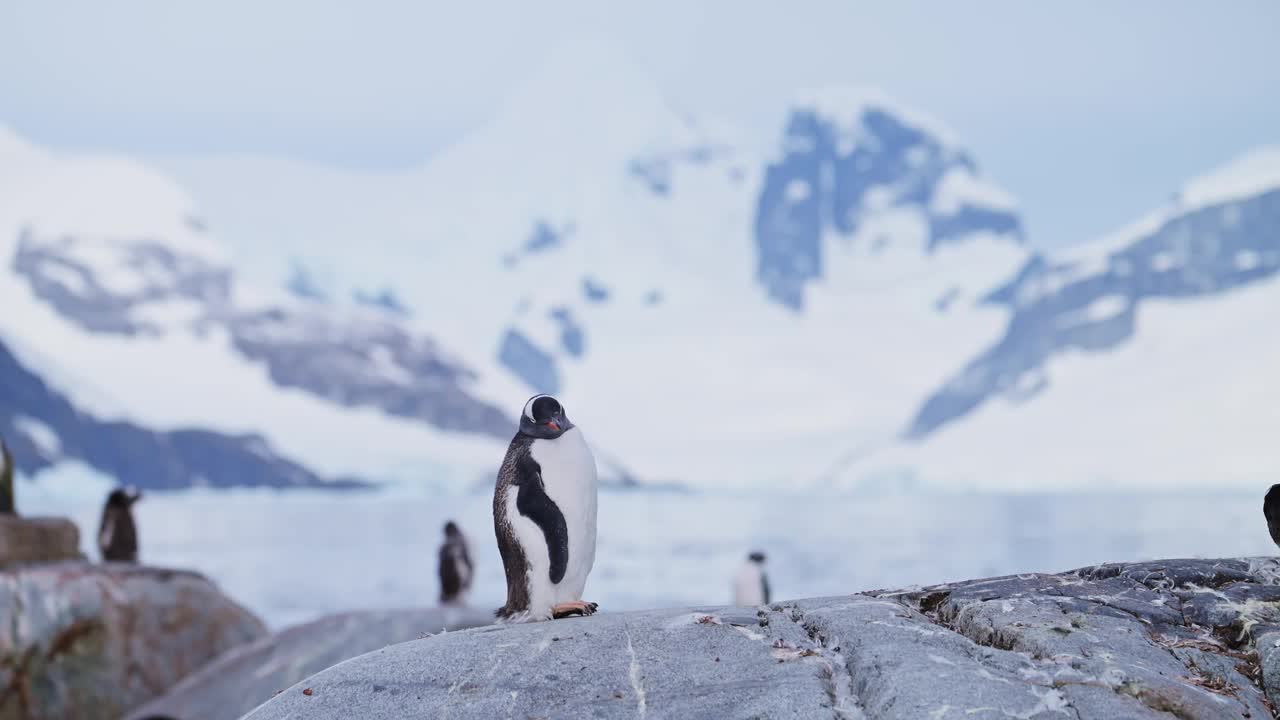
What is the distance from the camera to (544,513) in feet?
21.1

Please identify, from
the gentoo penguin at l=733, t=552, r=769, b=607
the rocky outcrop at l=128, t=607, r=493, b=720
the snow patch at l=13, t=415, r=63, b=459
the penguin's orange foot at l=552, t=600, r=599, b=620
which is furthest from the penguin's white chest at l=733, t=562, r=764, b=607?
the snow patch at l=13, t=415, r=63, b=459

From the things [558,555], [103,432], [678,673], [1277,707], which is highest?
[103,432]

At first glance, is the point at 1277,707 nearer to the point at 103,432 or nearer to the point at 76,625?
the point at 76,625

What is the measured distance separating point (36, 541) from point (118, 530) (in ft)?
13.0

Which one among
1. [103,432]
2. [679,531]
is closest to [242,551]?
[679,531]

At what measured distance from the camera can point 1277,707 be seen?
4.69 m

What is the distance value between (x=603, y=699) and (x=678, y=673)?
1.07ft

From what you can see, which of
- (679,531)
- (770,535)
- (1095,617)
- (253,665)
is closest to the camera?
(1095,617)

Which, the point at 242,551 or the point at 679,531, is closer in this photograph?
the point at 242,551

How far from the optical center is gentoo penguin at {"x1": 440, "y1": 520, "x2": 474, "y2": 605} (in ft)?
61.0

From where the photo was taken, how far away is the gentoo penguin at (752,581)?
61.6 ft

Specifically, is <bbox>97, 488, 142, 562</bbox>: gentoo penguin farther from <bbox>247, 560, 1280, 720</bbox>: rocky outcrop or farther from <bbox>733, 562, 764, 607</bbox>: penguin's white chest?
<bbox>247, 560, 1280, 720</bbox>: rocky outcrop

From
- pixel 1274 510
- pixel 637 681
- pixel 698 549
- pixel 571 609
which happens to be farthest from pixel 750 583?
pixel 698 549

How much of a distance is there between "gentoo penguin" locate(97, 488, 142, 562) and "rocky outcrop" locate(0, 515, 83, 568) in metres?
3.09
